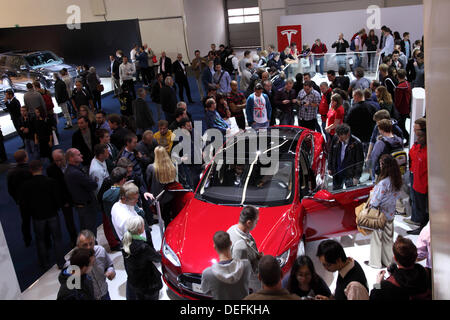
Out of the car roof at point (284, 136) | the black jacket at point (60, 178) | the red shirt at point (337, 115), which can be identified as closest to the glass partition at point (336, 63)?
the red shirt at point (337, 115)

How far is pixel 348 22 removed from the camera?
20.3m

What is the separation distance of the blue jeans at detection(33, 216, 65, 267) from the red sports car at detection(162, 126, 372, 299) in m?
1.61

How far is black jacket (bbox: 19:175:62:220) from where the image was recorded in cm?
547

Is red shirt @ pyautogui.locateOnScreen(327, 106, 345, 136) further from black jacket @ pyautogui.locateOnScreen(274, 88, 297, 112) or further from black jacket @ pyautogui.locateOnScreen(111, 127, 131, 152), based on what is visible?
black jacket @ pyautogui.locateOnScreen(111, 127, 131, 152)

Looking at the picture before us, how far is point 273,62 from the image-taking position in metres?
13.9

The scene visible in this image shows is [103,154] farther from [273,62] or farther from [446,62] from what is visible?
[273,62]

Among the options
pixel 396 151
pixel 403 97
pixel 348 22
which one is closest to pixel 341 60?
pixel 348 22

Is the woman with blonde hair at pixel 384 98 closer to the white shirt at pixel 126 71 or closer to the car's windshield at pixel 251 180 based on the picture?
the car's windshield at pixel 251 180

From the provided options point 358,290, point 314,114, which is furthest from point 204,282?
point 314,114

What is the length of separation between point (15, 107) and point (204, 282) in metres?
9.22

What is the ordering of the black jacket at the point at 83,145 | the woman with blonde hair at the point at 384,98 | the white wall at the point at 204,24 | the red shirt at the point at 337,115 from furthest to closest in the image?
the white wall at the point at 204,24, the woman with blonde hair at the point at 384,98, the red shirt at the point at 337,115, the black jacket at the point at 83,145

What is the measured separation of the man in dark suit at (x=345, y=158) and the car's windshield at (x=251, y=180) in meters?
0.74

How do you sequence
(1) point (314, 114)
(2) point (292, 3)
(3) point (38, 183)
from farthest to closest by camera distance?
1. (2) point (292, 3)
2. (1) point (314, 114)
3. (3) point (38, 183)

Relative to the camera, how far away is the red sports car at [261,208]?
478cm
